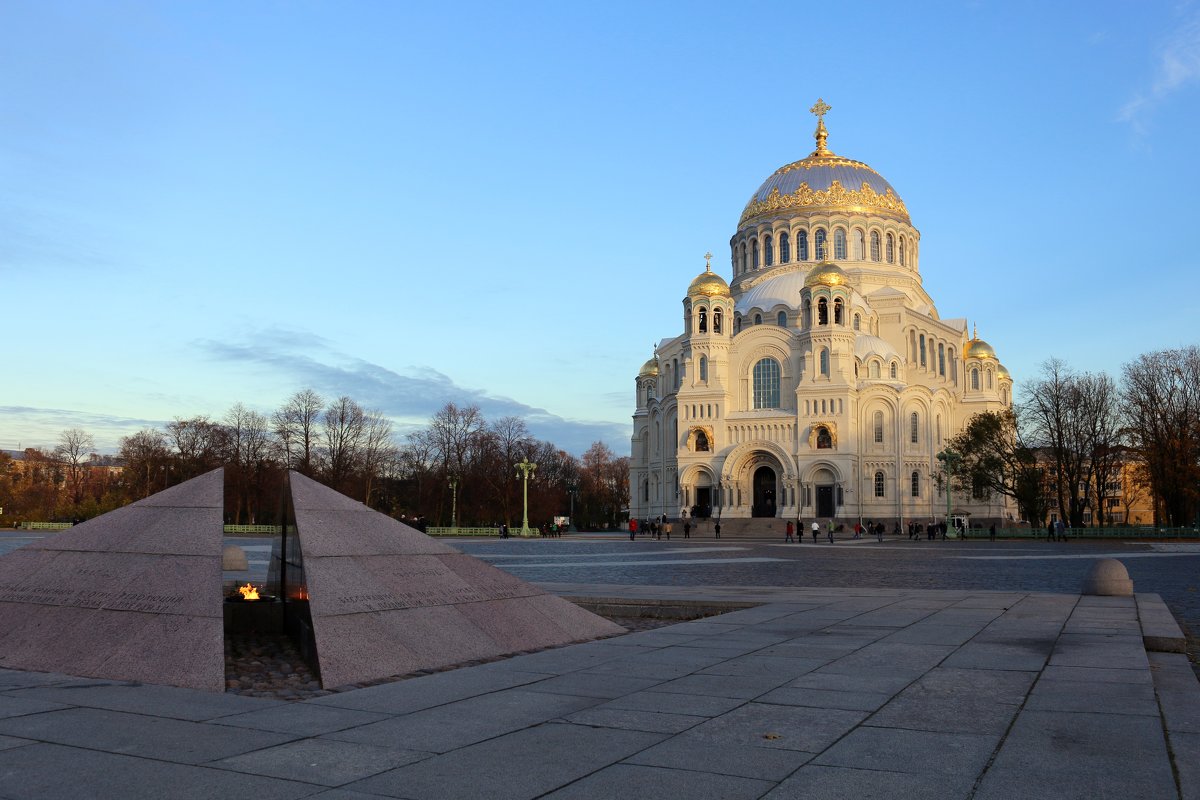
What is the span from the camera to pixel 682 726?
6.04 m

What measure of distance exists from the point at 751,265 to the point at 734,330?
371 inches

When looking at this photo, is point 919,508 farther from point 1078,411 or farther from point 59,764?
point 59,764

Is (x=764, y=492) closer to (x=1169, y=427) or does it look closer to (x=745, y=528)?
(x=745, y=528)

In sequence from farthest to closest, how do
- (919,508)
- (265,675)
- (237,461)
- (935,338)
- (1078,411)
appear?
(935,338) → (237,461) → (919,508) → (1078,411) → (265,675)

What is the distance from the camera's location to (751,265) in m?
81.6

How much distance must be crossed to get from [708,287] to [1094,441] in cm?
2727

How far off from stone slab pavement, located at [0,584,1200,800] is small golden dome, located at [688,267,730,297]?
62.6 meters

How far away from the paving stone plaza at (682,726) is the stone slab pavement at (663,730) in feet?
0.07

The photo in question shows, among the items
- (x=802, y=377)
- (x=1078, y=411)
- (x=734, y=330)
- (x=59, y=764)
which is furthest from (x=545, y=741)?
(x=734, y=330)

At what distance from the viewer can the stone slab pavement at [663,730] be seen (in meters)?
4.74

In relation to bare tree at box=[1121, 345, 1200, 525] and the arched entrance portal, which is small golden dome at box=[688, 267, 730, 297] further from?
bare tree at box=[1121, 345, 1200, 525]

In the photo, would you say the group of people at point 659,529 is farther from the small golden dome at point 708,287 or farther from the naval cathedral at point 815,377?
the small golden dome at point 708,287

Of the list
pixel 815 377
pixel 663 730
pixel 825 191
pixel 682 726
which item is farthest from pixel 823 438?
pixel 663 730

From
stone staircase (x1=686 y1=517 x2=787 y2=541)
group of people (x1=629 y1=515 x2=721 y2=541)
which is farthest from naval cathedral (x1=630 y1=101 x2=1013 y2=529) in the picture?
group of people (x1=629 y1=515 x2=721 y2=541)
